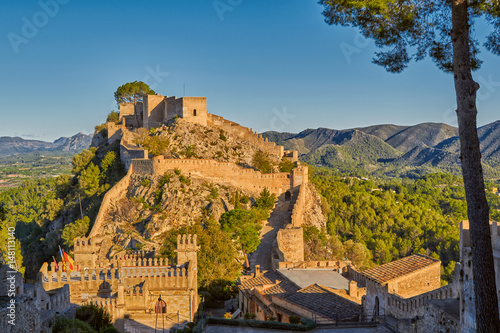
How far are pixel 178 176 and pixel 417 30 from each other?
85.7 ft

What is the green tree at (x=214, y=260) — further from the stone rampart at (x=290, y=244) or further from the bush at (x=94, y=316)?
the bush at (x=94, y=316)

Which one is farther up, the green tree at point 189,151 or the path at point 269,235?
the green tree at point 189,151

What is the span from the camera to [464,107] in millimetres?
7402

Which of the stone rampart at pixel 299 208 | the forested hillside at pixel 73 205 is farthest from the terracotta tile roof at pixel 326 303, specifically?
the forested hillside at pixel 73 205

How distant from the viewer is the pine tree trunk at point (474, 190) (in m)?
7.00

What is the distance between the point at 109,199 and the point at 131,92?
79.7ft

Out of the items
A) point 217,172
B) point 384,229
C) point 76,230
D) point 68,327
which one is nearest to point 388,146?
point 384,229

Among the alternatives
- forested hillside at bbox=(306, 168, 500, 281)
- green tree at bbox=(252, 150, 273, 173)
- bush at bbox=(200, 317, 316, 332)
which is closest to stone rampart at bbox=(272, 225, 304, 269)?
forested hillside at bbox=(306, 168, 500, 281)

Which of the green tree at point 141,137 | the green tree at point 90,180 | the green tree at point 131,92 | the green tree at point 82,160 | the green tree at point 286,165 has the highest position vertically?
the green tree at point 131,92

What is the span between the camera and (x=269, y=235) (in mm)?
31797

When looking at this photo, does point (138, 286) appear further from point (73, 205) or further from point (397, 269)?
point (73, 205)

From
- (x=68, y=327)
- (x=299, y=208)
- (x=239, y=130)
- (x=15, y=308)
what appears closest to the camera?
(x=15, y=308)

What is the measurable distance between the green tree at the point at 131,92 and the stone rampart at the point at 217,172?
836 inches

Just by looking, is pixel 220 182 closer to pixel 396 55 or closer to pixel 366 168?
pixel 396 55
